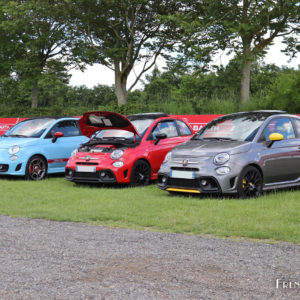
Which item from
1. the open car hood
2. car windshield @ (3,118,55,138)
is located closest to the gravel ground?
the open car hood

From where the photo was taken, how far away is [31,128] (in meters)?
13.9

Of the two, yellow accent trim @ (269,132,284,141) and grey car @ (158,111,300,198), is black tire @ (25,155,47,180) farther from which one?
yellow accent trim @ (269,132,284,141)

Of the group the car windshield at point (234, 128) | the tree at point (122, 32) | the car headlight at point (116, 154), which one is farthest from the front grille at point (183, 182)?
the tree at point (122, 32)

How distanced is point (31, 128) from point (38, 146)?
3.30ft

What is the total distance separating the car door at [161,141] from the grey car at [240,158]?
1343mm

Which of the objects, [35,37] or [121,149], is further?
[35,37]

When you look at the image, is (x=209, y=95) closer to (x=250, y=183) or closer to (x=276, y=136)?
(x=276, y=136)

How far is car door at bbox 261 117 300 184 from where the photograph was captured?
9.73 metres

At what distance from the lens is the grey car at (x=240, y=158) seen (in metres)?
9.26

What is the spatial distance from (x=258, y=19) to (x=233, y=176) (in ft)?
48.0

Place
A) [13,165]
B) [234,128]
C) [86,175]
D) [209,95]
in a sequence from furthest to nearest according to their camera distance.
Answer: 1. [209,95]
2. [13,165]
3. [86,175]
4. [234,128]

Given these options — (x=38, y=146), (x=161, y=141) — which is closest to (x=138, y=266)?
(x=161, y=141)

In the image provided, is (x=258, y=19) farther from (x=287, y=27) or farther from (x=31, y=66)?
(x=31, y=66)

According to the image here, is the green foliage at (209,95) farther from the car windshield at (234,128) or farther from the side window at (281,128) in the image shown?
the car windshield at (234,128)
